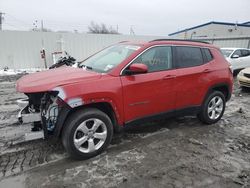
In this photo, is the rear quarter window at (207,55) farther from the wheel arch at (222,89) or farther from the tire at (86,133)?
the tire at (86,133)

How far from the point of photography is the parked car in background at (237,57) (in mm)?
11750

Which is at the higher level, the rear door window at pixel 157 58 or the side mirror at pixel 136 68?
the rear door window at pixel 157 58

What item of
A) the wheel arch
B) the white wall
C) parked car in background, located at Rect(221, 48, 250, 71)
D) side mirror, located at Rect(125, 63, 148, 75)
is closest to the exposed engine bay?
side mirror, located at Rect(125, 63, 148, 75)

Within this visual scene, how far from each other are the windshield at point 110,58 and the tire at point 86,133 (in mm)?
821

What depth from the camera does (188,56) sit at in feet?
14.8

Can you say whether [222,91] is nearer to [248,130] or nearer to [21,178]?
[248,130]

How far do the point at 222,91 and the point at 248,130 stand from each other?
102 centimetres

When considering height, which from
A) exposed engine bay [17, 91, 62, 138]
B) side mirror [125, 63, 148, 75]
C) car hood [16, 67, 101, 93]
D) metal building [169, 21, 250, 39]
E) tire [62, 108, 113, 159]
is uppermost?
metal building [169, 21, 250, 39]

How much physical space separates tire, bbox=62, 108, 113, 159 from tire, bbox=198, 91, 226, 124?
92.9 inches

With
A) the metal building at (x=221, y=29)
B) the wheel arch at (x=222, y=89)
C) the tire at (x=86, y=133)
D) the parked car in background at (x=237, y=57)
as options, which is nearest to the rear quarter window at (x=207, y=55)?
the wheel arch at (x=222, y=89)

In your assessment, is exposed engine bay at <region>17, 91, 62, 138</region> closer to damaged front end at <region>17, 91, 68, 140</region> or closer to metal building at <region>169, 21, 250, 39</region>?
damaged front end at <region>17, 91, 68, 140</region>

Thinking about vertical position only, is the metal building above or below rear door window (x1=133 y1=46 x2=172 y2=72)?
above

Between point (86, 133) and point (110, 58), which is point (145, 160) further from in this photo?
point (110, 58)

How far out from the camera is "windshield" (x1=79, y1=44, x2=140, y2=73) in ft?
12.6
